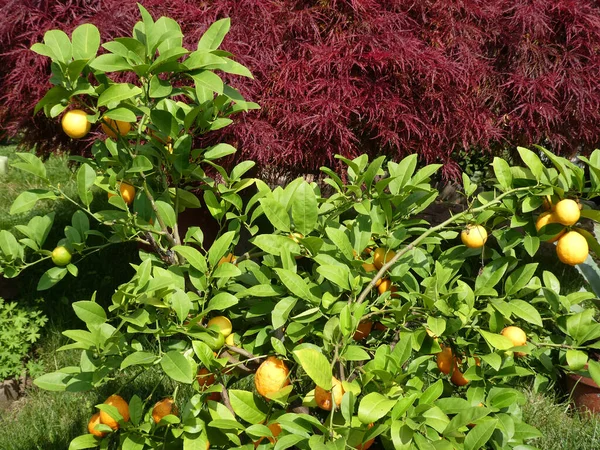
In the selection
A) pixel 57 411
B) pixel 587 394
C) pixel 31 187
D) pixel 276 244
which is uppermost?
pixel 276 244

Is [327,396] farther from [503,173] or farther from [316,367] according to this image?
[503,173]

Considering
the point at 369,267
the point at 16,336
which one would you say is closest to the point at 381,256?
the point at 369,267

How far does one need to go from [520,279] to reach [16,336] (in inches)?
71.1

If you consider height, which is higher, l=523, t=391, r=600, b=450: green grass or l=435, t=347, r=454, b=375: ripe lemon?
l=435, t=347, r=454, b=375: ripe lemon

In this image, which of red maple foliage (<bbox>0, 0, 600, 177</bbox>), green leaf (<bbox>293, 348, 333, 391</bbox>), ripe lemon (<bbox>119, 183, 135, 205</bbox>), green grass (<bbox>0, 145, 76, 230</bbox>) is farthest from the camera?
green grass (<bbox>0, 145, 76, 230</bbox>)

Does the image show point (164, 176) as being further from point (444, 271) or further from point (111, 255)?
point (111, 255)

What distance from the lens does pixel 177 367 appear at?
0.95 meters

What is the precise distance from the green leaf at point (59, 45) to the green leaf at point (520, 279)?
0.81 metres

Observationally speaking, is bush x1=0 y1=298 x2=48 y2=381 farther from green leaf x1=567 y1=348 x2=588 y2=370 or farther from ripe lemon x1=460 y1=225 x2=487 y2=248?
green leaf x1=567 y1=348 x2=588 y2=370

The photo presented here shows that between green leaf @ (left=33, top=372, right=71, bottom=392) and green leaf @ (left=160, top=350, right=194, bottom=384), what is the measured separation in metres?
0.25

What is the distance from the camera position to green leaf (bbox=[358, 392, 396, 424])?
0.85 meters

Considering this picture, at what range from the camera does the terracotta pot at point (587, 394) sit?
2.03 meters

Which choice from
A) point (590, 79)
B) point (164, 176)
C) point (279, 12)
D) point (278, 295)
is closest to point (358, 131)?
point (279, 12)

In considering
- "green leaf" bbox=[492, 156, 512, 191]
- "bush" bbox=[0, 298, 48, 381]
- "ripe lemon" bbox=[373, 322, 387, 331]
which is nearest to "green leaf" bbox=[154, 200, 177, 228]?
"ripe lemon" bbox=[373, 322, 387, 331]
